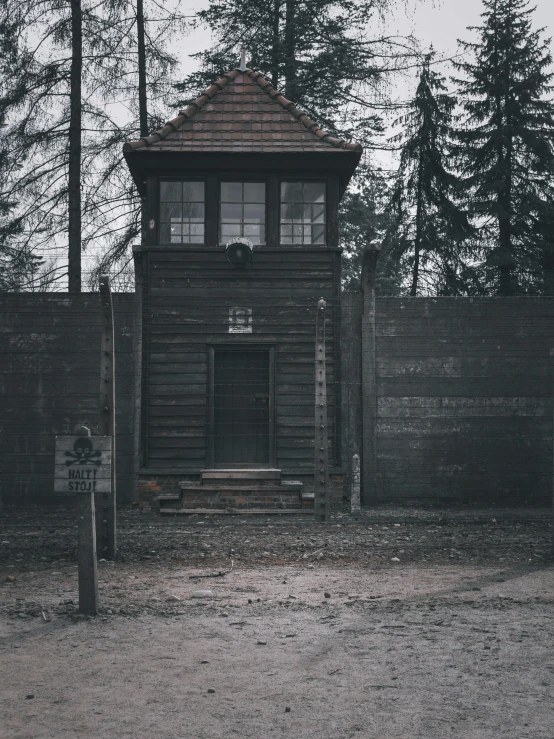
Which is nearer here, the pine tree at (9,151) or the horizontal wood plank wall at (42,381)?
the horizontal wood plank wall at (42,381)

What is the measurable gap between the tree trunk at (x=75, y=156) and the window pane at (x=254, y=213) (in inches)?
265

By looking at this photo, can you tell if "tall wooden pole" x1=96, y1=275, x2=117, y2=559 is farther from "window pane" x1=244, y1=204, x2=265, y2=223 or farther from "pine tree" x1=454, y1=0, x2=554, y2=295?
"pine tree" x1=454, y1=0, x2=554, y2=295

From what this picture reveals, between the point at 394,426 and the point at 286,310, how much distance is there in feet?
8.39

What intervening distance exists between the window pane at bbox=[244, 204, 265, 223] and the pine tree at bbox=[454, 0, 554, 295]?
36.6ft

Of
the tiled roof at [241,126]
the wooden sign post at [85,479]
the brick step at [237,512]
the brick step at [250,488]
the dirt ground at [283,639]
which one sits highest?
the tiled roof at [241,126]

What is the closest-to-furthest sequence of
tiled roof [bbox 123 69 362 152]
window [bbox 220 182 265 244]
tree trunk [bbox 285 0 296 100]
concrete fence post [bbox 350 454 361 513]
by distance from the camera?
concrete fence post [bbox 350 454 361 513], tiled roof [bbox 123 69 362 152], window [bbox 220 182 265 244], tree trunk [bbox 285 0 296 100]

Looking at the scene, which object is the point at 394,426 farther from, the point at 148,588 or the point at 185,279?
the point at 148,588

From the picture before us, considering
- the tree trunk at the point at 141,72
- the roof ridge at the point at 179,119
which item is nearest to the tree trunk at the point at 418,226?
the tree trunk at the point at 141,72

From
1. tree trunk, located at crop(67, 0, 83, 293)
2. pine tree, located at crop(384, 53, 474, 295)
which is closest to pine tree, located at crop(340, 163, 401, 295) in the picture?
pine tree, located at crop(384, 53, 474, 295)

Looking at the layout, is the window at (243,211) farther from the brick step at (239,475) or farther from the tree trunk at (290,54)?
the tree trunk at (290,54)

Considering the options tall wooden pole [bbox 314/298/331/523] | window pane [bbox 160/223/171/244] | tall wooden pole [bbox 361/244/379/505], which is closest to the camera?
tall wooden pole [bbox 314/298/331/523]

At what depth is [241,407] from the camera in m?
13.8

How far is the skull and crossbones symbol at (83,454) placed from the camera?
6.45 m

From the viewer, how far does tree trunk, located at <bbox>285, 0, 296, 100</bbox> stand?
22422mm
